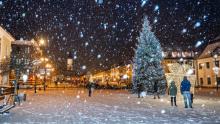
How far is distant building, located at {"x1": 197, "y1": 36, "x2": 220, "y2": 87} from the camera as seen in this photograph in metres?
51.3

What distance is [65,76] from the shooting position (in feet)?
454

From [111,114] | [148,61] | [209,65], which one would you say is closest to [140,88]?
[148,61]

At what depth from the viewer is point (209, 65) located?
178 feet

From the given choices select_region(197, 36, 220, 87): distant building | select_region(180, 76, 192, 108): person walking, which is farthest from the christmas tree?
select_region(197, 36, 220, 87): distant building

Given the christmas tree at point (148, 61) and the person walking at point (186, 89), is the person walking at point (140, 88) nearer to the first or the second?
the christmas tree at point (148, 61)

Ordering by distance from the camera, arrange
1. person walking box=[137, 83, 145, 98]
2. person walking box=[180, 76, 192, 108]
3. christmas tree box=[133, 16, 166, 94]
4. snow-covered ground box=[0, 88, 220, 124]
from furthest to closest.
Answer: christmas tree box=[133, 16, 166, 94], person walking box=[137, 83, 145, 98], person walking box=[180, 76, 192, 108], snow-covered ground box=[0, 88, 220, 124]

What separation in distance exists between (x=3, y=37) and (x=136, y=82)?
2454 cm

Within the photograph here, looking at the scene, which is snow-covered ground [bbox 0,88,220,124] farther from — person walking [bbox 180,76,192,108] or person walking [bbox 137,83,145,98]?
person walking [bbox 137,83,145,98]

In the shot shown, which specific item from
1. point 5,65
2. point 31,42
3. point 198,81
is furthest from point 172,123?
point 31,42

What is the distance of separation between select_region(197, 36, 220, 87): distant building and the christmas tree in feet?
76.4

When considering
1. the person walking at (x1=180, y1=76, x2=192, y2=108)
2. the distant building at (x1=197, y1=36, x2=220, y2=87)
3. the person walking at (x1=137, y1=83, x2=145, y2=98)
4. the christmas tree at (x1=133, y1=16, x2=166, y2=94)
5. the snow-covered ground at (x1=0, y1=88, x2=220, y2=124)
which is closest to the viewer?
the snow-covered ground at (x1=0, y1=88, x2=220, y2=124)

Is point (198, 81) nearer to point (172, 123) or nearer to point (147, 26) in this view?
point (147, 26)

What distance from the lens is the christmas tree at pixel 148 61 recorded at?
29953mm

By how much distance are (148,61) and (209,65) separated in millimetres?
28283
